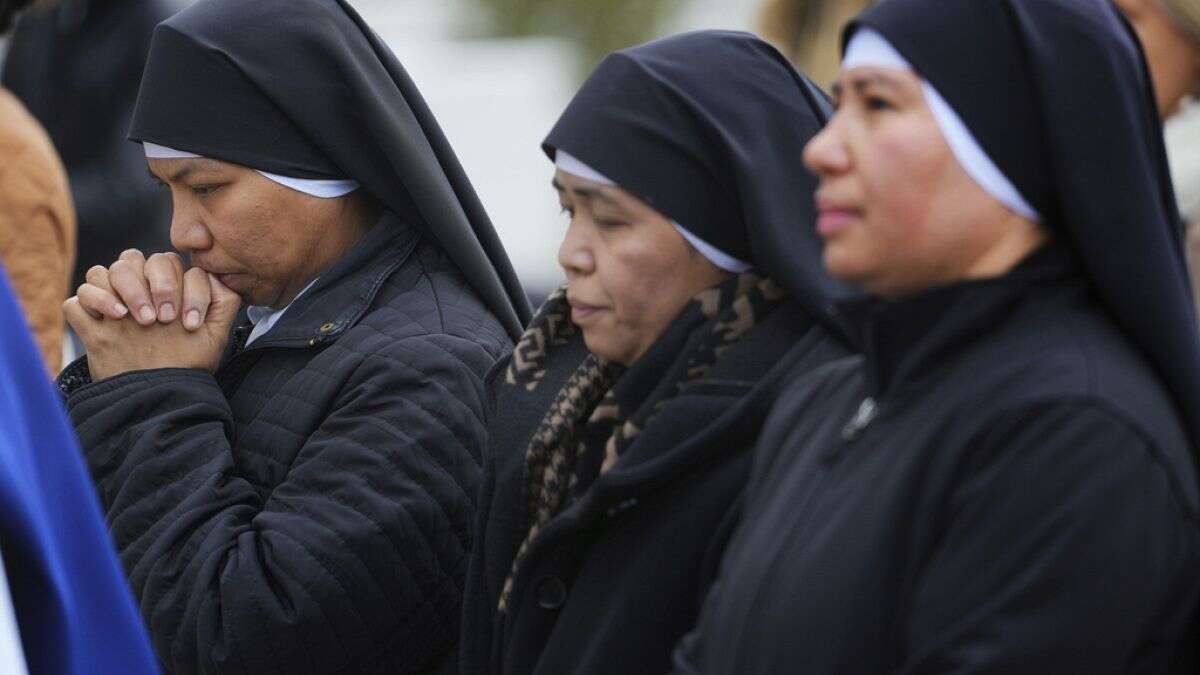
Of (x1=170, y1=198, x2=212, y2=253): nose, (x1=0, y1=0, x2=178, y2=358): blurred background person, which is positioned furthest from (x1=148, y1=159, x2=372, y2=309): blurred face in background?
(x1=0, y1=0, x2=178, y2=358): blurred background person

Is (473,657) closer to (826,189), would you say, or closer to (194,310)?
(194,310)

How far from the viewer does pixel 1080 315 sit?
2424 mm

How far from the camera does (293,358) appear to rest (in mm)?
3855

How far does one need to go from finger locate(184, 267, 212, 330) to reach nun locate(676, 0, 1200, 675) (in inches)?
64.8

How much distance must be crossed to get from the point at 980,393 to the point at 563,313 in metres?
1.23

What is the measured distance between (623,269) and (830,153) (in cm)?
69

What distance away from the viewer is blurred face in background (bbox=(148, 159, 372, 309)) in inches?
152

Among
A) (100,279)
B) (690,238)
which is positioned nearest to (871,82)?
(690,238)

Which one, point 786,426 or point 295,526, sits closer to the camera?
point 786,426

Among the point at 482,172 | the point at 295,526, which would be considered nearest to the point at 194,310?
the point at 295,526

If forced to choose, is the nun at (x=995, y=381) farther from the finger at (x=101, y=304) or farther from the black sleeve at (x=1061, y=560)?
the finger at (x=101, y=304)

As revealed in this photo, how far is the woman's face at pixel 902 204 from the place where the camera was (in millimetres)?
2428

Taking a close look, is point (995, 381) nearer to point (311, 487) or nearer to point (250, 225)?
point (311, 487)

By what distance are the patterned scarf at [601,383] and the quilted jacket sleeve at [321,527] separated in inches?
10.5
